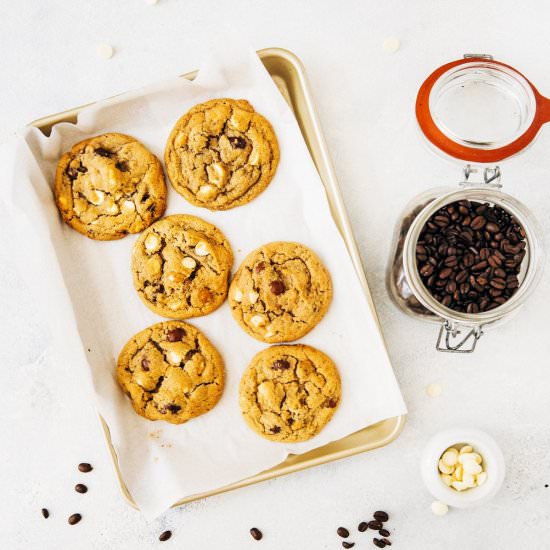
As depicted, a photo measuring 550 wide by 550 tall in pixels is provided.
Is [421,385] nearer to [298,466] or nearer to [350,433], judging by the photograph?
[350,433]

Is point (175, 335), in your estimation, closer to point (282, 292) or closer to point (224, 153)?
point (282, 292)

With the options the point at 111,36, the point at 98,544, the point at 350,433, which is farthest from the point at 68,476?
the point at 111,36

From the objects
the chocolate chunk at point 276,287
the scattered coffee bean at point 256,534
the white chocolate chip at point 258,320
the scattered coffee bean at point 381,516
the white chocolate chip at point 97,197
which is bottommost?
the scattered coffee bean at point 381,516

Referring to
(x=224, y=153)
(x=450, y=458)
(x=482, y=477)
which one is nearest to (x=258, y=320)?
(x=224, y=153)

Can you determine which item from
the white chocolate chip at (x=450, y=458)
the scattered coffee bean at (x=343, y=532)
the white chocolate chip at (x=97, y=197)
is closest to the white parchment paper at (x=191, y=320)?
the white chocolate chip at (x=97, y=197)

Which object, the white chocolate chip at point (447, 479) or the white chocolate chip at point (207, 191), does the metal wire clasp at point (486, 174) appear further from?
the white chocolate chip at point (447, 479)

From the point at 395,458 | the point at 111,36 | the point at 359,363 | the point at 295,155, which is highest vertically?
the point at 111,36
